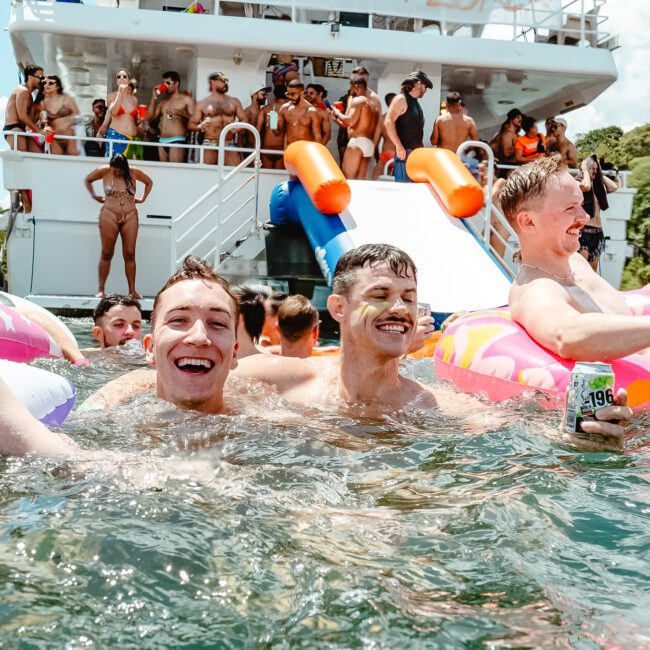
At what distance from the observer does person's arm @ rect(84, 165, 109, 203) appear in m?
11.0

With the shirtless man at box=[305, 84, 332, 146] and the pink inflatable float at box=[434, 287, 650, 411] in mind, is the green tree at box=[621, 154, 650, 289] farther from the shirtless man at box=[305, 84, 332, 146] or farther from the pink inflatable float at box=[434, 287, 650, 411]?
the pink inflatable float at box=[434, 287, 650, 411]

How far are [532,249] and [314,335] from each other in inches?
55.6

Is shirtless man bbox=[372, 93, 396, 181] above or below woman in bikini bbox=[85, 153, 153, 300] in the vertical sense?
above

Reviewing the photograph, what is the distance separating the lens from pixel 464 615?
2004 mm

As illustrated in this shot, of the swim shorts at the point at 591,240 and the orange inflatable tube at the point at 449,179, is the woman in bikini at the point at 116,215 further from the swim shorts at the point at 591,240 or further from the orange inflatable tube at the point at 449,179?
the swim shorts at the point at 591,240

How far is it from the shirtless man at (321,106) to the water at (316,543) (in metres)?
8.82

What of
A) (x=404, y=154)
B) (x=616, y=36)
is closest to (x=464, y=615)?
(x=404, y=154)

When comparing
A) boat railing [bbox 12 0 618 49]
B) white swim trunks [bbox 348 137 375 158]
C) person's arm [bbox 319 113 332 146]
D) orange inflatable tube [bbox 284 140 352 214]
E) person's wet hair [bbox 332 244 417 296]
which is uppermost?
boat railing [bbox 12 0 618 49]

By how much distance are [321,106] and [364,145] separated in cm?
107

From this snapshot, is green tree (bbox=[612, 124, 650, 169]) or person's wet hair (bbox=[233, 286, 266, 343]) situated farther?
green tree (bbox=[612, 124, 650, 169])

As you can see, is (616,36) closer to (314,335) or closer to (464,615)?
(314,335)

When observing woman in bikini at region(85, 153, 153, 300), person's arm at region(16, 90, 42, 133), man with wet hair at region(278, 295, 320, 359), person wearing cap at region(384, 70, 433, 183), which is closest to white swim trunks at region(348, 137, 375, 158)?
person wearing cap at region(384, 70, 433, 183)

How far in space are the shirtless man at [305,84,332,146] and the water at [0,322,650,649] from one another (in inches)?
347

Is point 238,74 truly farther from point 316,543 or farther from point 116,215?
point 316,543
